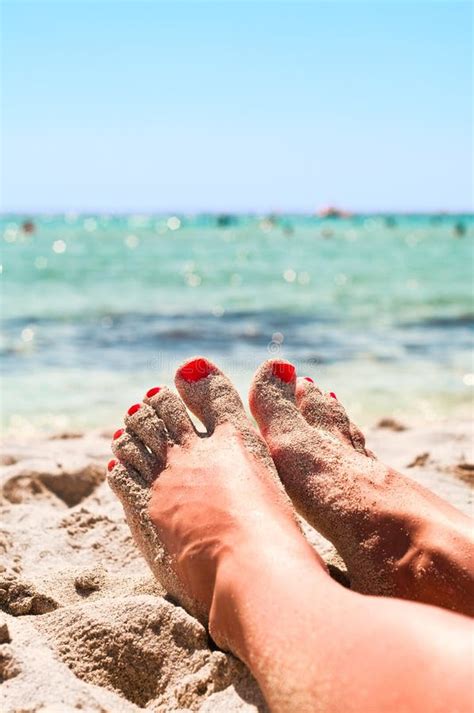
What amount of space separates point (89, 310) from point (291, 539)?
7.81 metres

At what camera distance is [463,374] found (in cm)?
552

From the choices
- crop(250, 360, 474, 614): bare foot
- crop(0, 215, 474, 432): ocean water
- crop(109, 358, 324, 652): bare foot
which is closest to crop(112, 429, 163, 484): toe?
crop(109, 358, 324, 652): bare foot

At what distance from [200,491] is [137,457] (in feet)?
0.97

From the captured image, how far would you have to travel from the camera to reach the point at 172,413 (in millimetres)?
2031

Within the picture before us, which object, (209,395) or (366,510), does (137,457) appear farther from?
(366,510)

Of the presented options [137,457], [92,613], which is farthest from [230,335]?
[92,613]

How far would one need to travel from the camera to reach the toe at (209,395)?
6.53 feet

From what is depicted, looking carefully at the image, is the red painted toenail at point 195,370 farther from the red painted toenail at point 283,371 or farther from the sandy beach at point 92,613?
the sandy beach at point 92,613

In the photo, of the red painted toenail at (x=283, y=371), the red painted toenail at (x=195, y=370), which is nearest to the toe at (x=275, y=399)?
the red painted toenail at (x=283, y=371)

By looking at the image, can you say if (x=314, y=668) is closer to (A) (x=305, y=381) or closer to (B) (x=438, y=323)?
(A) (x=305, y=381)

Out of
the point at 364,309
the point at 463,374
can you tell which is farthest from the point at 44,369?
the point at 364,309

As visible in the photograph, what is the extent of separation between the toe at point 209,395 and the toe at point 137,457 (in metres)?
0.16

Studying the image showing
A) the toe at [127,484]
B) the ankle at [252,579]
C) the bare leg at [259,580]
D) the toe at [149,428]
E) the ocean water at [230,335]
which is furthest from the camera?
the ocean water at [230,335]

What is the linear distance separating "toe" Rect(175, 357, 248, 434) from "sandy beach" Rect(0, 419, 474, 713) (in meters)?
0.37
